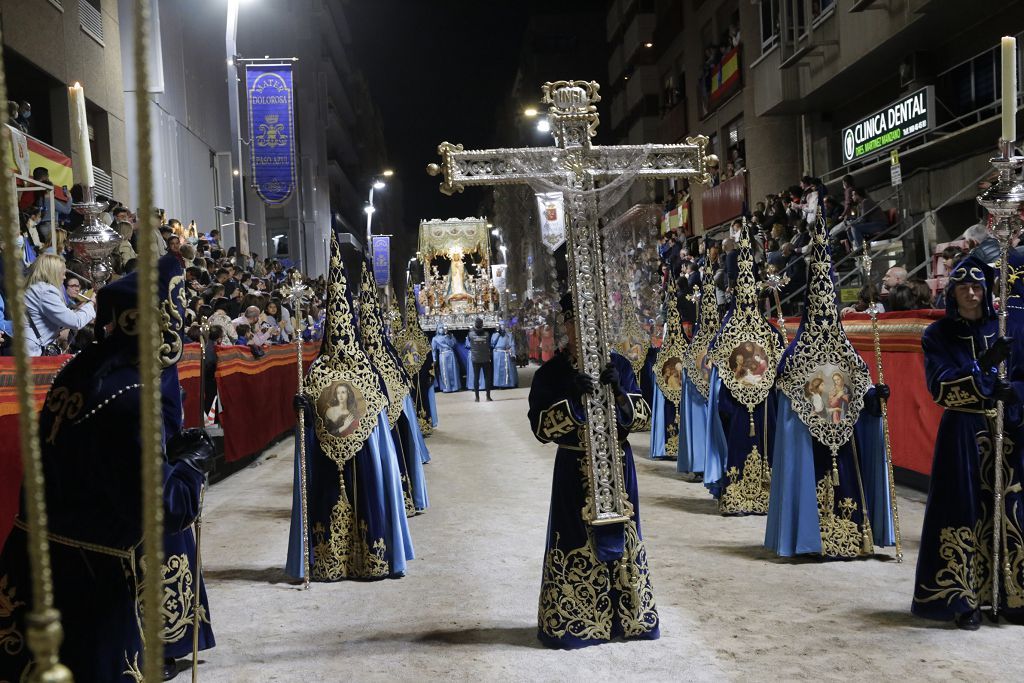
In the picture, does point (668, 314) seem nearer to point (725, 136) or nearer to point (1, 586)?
point (1, 586)

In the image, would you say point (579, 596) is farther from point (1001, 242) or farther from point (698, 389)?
point (698, 389)

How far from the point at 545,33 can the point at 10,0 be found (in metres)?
47.2

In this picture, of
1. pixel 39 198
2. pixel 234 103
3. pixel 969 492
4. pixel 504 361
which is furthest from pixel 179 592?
pixel 504 361

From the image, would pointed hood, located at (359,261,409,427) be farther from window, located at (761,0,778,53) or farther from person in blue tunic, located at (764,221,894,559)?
window, located at (761,0,778,53)

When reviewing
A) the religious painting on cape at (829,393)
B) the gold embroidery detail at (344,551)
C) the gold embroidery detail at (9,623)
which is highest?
the religious painting on cape at (829,393)

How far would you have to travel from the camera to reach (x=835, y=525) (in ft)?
23.8

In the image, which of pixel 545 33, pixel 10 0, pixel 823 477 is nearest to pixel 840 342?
pixel 823 477

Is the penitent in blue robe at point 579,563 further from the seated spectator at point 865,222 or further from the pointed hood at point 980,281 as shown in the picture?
the seated spectator at point 865,222

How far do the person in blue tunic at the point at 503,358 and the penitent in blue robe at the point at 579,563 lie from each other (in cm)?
2138

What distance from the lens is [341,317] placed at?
7.41 metres

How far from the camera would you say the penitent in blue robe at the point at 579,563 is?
5332 mm

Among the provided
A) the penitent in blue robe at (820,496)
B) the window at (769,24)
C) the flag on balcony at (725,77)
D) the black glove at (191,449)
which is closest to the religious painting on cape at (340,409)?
the penitent in blue robe at (820,496)

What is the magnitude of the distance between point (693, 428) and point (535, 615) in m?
5.55

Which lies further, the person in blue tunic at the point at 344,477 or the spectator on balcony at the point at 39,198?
the spectator on balcony at the point at 39,198
